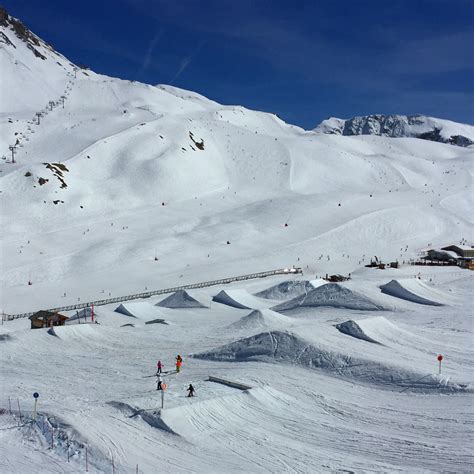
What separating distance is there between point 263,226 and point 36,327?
124 feet

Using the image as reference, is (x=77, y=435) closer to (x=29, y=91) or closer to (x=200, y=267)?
(x=200, y=267)

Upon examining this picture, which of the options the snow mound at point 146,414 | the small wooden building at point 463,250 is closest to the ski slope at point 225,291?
the snow mound at point 146,414

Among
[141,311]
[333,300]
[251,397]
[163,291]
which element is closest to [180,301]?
[141,311]

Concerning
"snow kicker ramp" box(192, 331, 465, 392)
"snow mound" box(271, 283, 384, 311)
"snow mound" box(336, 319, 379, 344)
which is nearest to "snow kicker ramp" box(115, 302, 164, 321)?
"snow mound" box(271, 283, 384, 311)

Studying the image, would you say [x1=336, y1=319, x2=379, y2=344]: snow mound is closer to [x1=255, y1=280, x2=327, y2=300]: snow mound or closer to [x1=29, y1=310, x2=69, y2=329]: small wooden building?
[x1=255, y1=280, x2=327, y2=300]: snow mound

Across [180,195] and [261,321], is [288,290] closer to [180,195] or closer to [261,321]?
[261,321]

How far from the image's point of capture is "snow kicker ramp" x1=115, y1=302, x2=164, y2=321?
1501 inches

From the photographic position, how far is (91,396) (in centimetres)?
2050

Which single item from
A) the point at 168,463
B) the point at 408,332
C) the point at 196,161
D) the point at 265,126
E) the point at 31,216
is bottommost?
the point at 168,463

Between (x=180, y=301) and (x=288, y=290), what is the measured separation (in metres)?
9.17

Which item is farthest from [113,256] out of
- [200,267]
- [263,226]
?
[263,226]

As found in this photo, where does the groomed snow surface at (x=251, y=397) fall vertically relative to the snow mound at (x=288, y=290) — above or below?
below

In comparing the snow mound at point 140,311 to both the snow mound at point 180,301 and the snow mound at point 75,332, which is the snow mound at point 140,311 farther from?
the snow mound at point 75,332

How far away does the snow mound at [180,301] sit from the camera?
41.2 m
